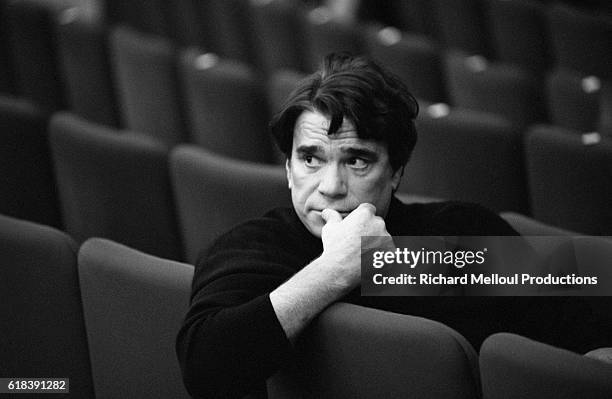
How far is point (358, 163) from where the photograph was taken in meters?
0.82

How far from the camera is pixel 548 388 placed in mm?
557

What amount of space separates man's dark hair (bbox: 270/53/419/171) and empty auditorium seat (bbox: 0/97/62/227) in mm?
589

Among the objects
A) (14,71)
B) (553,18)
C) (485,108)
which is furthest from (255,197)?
(553,18)

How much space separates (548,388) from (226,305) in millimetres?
277

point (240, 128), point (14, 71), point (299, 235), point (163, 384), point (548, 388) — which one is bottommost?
point (548, 388)

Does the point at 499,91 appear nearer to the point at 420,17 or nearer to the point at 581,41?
the point at 581,41

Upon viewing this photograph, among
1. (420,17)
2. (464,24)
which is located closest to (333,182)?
(464,24)

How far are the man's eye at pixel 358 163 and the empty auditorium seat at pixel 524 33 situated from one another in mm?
1607

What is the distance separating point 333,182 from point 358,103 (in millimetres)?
75

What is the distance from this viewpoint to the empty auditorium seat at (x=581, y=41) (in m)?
2.16

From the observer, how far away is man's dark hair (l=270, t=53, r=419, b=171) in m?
0.80

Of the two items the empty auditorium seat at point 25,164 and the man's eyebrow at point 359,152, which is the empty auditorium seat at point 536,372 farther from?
the empty auditorium seat at point 25,164

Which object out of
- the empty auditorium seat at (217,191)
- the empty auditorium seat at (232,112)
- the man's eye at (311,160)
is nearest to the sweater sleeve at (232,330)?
the man's eye at (311,160)

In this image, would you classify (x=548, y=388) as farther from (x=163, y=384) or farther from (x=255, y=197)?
(x=255, y=197)
